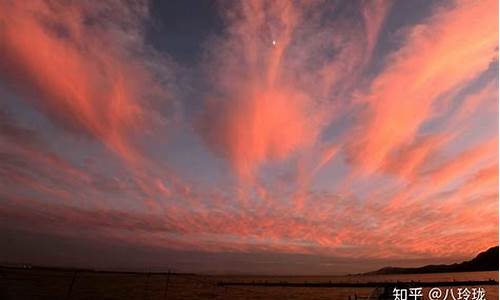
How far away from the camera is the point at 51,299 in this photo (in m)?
66.2

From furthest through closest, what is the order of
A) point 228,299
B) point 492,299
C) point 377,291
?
point 228,299, point 492,299, point 377,291

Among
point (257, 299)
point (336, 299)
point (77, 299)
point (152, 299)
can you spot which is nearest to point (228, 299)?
point (257, 299)

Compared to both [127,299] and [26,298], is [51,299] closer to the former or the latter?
[26,298]

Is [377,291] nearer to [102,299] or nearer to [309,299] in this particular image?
[102,299]

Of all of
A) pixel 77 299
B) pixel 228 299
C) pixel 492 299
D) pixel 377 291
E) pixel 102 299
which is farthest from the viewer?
pixel 228 299

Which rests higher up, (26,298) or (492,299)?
(492,299)

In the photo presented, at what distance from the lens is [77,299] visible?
65.3 meters

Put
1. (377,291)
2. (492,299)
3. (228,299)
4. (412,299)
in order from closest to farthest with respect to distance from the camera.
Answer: (377,291), (412,299), (492,299), (228,299)

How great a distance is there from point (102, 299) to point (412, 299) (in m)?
57.5

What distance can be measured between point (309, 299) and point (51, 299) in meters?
56.1

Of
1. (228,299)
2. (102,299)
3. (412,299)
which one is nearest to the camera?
(412,299)

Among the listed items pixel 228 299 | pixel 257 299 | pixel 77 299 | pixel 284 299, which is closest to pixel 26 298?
pixel 77 299

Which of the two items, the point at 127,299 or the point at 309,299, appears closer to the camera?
the point at 127,299

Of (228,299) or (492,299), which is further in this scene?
(228,299)
